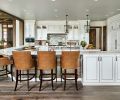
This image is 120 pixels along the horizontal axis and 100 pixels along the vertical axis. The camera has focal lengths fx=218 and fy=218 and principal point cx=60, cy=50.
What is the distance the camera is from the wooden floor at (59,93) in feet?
16.3

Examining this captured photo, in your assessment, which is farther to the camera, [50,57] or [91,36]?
[91,36]

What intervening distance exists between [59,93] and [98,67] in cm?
143

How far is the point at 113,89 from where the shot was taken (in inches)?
225

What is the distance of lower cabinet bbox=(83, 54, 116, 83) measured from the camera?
20.0ft

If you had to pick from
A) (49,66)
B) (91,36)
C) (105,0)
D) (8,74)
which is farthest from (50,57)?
(91,36)

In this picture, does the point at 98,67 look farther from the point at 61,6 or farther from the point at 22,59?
the point at 61,6

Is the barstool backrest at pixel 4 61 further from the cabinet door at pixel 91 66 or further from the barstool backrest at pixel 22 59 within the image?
the cabinet door at pixel 91 66

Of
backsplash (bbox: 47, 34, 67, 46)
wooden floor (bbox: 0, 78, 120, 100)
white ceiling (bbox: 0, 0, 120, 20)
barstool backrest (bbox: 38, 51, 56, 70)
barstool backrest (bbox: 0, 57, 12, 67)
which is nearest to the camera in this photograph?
wooden floor (bbox: 0, 78, 120, 100)

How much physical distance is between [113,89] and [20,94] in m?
2.40

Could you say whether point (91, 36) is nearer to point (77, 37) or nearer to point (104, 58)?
point (77, 37)

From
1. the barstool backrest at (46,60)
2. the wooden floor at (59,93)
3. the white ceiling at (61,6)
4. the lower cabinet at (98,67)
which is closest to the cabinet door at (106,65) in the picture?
the lower cabinet at (98,67)

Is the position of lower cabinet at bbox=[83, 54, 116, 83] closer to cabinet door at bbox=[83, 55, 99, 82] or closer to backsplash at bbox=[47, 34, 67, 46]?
cabinet door at bbox=[83, 55, 99, 82]

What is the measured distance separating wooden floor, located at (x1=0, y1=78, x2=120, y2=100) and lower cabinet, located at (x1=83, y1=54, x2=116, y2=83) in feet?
1.01

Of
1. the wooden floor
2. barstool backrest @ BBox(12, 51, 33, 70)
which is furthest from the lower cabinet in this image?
barstool backrest @ BBox(12, 51, 33, 70)
